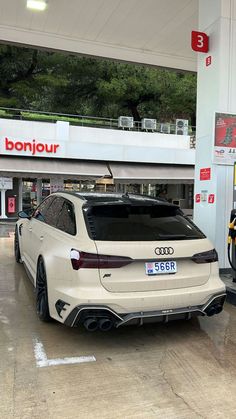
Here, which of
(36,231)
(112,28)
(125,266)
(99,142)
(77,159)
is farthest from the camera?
(99,142)

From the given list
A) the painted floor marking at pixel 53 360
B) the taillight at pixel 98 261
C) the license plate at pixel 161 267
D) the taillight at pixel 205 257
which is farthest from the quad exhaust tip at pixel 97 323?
the taillight at pixel 205 257

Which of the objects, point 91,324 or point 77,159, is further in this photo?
point 77,159

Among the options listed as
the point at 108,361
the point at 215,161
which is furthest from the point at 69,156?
the point at 108,361

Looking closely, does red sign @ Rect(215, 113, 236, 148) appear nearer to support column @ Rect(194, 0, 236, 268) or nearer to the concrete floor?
support column @ Rect(194, 0, 236, 268)

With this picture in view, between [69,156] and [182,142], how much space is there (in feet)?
21.5

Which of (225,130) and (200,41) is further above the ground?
(200,41)

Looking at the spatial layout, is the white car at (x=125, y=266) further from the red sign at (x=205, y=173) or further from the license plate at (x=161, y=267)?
the red sign at (x=205, y=173)

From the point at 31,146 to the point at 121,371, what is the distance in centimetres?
1583

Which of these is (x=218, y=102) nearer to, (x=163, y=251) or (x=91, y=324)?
(x=163, y=251)

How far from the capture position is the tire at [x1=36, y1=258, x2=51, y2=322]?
440 cm

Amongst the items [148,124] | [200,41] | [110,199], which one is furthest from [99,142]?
[110,199]

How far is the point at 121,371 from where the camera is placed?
3416 mm

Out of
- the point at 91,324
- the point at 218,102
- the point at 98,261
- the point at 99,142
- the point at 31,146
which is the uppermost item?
the point at 99,142

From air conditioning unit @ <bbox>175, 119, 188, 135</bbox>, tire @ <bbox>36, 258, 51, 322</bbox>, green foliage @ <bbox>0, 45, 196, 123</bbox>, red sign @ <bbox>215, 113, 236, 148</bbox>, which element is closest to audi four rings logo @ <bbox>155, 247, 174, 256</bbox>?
tire @ <bbox>36, 258, 51, 322</bbox>
